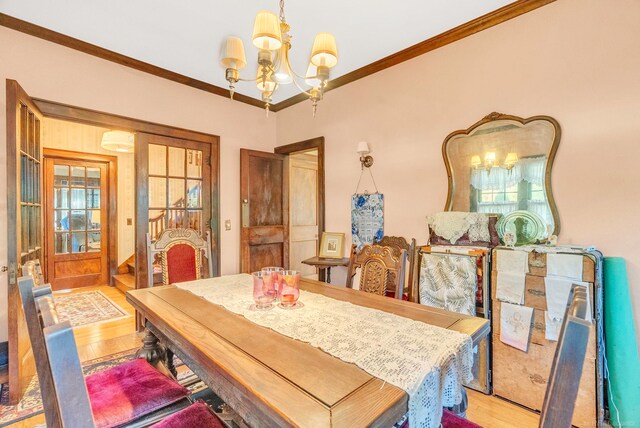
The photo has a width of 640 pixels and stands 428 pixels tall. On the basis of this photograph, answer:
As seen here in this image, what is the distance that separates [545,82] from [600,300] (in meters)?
1.51

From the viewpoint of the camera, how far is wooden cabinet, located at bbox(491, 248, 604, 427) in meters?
1.73

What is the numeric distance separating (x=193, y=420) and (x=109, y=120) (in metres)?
2.95

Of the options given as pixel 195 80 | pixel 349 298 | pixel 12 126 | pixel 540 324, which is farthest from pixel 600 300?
pixel 195 80

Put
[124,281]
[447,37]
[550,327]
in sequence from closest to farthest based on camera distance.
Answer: [550,327] → [447,37] → [124,281]

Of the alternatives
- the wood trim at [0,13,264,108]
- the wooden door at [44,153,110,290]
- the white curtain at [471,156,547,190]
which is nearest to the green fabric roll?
the white curtain at [471,156,547,190]

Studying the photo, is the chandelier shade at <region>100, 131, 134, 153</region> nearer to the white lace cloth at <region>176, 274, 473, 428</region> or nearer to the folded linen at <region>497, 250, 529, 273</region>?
the white lace cloth at <region>176, 274, 473, 428</region>

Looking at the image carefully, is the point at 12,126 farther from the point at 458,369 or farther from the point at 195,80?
the point at 458,369

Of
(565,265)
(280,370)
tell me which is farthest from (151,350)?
(565,265)

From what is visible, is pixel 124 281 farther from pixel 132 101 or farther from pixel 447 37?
pixel 447 37

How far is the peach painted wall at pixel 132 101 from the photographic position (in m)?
2.45

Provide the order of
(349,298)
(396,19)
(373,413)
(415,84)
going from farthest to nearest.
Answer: (415,84), (396,19), (349,298), (373,413)

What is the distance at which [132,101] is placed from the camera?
3109 millimetres

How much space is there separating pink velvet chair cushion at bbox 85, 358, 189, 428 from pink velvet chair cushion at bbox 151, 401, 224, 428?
0.58ft

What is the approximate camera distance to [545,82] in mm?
2186
